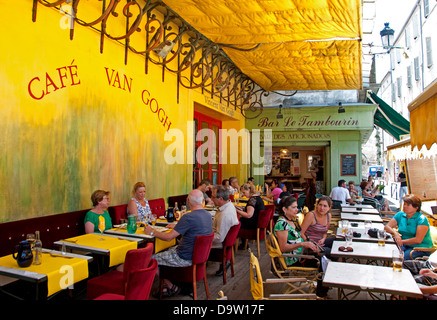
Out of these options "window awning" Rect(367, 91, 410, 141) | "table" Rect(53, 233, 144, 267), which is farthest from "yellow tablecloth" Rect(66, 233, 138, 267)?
"window awning" Rect(367, 91, 410, 141)

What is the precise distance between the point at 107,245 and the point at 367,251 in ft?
9.20

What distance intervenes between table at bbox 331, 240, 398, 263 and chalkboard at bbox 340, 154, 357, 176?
9247 millimetres

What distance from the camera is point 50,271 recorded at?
2654 millimetres

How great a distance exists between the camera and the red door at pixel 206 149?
9609 mm

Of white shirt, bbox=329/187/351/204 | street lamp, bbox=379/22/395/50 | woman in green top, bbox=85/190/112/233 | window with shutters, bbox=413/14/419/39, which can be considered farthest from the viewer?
window with shutters, bbox=413/14/419/39

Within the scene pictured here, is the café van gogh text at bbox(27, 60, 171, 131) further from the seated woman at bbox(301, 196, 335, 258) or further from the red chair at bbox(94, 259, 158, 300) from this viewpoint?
the seated woman at bbox(301, 196, 335, 258)

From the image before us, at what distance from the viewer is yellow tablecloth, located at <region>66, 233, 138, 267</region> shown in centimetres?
338

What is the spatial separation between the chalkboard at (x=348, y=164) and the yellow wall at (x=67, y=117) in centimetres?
866

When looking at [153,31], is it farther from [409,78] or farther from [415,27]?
[409,78]

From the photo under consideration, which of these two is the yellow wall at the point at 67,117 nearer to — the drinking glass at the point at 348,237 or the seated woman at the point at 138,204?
the seated woman at the point at 138,204

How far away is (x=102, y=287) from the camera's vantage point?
3.26 meters
